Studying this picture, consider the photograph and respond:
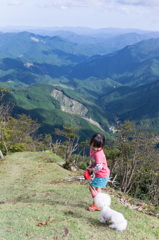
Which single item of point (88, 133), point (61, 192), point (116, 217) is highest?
point (116, 217)

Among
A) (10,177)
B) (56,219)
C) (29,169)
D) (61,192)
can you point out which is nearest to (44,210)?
(56,219)

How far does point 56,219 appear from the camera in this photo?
855cm

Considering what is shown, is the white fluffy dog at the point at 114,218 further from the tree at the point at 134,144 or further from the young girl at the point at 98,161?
the tree at the point at 134,144

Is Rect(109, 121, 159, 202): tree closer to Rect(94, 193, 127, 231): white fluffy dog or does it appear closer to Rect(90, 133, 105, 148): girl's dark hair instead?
Rect(90, 133, 105, 148): girl's dark hair

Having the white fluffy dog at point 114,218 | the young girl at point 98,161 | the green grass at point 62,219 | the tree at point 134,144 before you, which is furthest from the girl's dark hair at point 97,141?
the tree at point 134,144

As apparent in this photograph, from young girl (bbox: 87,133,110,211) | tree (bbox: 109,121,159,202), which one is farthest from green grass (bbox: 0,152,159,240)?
tree (bbox: 109,121,159,202)

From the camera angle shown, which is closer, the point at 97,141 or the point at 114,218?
the point at 114,218

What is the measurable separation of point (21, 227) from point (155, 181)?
1049 inches

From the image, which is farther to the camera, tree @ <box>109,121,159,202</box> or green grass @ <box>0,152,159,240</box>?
tree @ <box>109,121,159,202</box>

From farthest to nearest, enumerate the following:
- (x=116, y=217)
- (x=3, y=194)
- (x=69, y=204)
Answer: (x=3, y=194)
(x=69, y=204)
(x=116, y=217)

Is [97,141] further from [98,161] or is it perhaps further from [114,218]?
[114,218]

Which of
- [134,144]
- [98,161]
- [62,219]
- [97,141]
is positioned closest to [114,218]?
[98,161]

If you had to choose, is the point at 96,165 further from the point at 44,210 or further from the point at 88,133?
the point at 88,133

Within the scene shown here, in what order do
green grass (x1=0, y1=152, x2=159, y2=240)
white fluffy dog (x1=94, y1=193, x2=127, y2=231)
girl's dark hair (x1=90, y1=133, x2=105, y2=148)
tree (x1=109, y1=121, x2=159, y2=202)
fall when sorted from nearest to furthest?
green grass (x1=0, y1=152, x2=159, y2=240)
white fluffy dog (x1=94, y1=193, x2=127, y2=231)
girl's dark hair (x1=90, y1=133, x2=105, y2=148)
tree (x1=109, y1=121, x2=159, y2=202)
